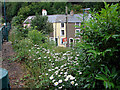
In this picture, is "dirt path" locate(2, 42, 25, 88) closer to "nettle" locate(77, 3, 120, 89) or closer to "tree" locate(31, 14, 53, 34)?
"nettle" locate(77, 3, 120, 89)

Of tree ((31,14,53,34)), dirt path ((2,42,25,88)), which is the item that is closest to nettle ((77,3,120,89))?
dirt path ((2,42,25,88))

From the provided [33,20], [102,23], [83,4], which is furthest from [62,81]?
[33,20]

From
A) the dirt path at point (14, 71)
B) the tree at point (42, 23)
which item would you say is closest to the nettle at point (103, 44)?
the dirt path at point (14, 71)

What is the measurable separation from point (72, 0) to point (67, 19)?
0.55 metres

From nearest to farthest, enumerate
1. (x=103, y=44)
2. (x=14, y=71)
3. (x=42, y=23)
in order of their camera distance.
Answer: (x=103, y=44)
(x=14, y=71)
(x=42, y=23)

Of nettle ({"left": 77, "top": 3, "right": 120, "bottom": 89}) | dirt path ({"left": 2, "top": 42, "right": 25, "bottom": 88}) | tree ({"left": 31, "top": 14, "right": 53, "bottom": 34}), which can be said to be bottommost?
dirt path ({"left": 2, "top": 42, "right": 25, "bottom": 88})

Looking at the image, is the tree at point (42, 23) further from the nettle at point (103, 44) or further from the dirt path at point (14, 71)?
the nettle at point (103, 44)

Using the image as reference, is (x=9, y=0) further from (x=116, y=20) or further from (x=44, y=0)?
(x=116, y=20)

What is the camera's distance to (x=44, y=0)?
397cm

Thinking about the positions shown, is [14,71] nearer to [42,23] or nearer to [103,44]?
[103,44]

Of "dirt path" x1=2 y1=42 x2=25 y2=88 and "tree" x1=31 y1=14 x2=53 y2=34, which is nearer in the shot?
"dirt path" x1=2 y1=42 x2=25 y2=88

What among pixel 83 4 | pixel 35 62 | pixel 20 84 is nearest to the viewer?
pixel 20 84

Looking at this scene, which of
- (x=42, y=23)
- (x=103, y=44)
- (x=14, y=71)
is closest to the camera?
(x=103, y=44)

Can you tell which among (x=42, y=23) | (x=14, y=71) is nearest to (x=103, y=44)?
(x=14, y=71)
